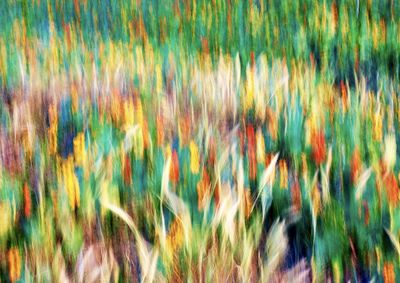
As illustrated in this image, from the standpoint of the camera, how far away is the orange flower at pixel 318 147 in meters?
1.85

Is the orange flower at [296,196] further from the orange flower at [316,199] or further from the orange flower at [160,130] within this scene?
the orange flower at [160,130]

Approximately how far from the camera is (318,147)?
6.15ft

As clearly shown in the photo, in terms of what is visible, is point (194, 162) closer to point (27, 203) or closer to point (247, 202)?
point (247, 202)

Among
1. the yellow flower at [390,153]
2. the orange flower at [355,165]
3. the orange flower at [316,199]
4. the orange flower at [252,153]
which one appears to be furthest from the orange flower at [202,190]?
the yellow flower at [390,153]

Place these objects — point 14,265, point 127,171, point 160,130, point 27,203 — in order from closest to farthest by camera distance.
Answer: point 14,265 < point 27,203 < point 127,171 < point 160,130

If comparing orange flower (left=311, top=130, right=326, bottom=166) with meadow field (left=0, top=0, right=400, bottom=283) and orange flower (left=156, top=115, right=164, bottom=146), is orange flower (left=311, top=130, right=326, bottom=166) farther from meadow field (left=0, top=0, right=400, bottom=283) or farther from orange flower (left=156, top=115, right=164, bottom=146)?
orange flower (left=156, top=115, right=164, bottom=146)

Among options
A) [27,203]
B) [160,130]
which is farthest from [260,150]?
[27,203]

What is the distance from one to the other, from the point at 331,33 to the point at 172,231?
185cm

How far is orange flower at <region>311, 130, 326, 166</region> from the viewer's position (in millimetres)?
1852

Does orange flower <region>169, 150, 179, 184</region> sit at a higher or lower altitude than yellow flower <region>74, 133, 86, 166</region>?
lower

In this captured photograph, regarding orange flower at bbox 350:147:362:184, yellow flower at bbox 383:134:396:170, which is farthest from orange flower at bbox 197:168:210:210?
yellow flower at bbox 383:134:396:170

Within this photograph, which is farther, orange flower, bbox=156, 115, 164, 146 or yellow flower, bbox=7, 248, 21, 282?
orange flower, bbox=156, 115, 164, 146

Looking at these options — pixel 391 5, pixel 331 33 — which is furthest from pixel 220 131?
pixel 391 5

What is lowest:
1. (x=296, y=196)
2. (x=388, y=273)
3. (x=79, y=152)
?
(x=388, y=273)
